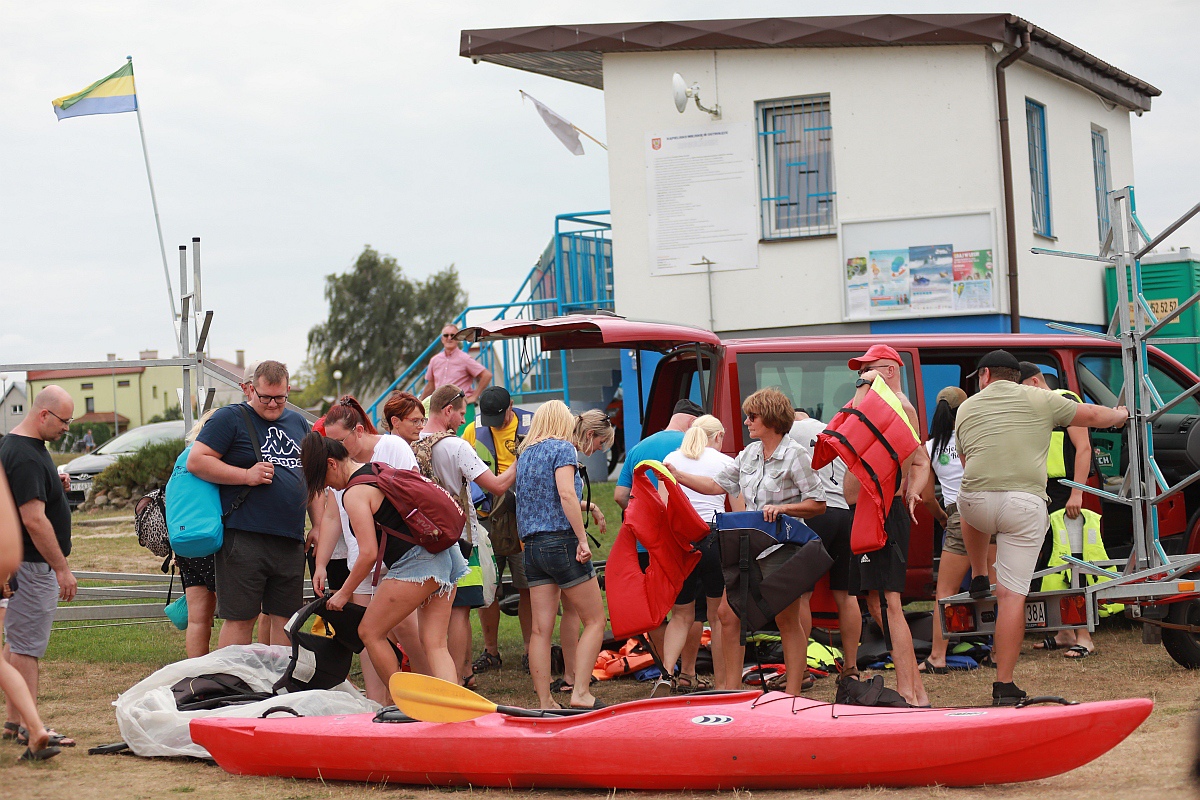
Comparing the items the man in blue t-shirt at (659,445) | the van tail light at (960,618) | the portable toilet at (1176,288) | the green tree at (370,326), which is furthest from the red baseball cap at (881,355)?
the green tree at (370,326)

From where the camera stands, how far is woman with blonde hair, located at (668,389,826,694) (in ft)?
20.5

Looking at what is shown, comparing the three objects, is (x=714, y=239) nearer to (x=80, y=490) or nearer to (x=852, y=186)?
(x=852, y=186)

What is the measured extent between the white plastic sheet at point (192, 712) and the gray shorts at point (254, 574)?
27 cm

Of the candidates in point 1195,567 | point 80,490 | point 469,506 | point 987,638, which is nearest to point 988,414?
point 1195,567

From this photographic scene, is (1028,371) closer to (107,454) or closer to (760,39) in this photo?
(760,39)

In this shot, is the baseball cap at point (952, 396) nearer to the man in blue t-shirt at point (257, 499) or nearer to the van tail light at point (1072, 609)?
the van tail light at point (1072, 609)

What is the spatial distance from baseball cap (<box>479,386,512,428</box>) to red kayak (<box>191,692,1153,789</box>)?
268 centimetres

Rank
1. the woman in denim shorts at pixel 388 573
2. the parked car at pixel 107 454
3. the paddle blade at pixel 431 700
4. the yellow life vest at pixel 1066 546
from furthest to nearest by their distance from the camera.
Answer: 1. the parked car at pixel 107 454
2. the yellow life vest at pixel 1066 546
3. the woman in denim shorts at pixel 388 573
4. the paddle blade at pixel 431 700

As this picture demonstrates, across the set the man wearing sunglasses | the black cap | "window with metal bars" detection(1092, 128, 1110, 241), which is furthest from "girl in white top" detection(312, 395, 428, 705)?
"window with metal bars" detection(1092, 128, 1110, 241)

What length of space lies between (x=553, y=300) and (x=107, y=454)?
34.8ft

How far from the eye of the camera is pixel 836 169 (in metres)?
14.4

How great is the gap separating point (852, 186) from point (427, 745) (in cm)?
1080

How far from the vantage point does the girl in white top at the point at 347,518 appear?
6258 millimetres

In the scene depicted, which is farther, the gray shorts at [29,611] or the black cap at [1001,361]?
the black cap at [1001,361]
